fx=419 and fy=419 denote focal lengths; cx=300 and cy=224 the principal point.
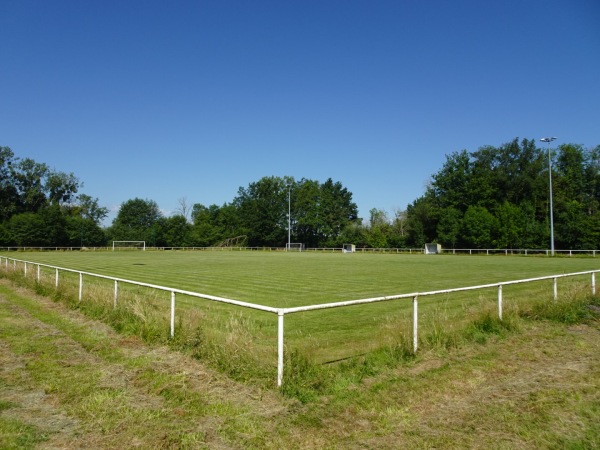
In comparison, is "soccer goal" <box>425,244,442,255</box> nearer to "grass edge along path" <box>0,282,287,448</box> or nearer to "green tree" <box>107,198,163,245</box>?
"grass edge along path" <box>0,282,287,448</box>

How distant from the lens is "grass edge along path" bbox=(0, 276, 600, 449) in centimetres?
415

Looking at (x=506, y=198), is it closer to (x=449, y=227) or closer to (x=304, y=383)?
(x=449, y=227)

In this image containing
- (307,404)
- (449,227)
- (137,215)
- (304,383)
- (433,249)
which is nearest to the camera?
(307,404)

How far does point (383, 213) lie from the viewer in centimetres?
10769

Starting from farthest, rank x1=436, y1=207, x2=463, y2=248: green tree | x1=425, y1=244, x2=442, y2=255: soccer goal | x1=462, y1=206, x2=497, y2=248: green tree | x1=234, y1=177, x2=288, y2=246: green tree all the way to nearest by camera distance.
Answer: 1. x1=234, y1=177, x2=288, y2=246: green tree
2. x1=436, y1=207, x2=463, y2=248: green tree
3. x1=462, y1=206, x2=497, y2=248: green tree
4. x1=425, y1=244, x2=442, y2=255: soccer goal

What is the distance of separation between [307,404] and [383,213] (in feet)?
344

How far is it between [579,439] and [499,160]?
87022mm

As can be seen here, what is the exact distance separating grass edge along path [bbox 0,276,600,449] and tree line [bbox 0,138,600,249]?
6359 cm

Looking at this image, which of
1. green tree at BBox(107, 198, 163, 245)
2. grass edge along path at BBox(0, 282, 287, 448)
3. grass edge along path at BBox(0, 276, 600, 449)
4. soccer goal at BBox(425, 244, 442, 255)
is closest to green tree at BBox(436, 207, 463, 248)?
soccer goal at BBox(425, 244, 442, 255)

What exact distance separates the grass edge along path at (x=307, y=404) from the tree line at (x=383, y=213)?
63.6m

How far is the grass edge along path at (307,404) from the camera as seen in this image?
4.15 m

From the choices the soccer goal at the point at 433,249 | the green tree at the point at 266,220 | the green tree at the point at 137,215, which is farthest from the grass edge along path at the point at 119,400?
the green tree at the point at 137,215

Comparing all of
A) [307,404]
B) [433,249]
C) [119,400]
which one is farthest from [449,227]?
[119,400]

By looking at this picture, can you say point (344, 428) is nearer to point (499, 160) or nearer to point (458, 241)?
point (458, 241)
